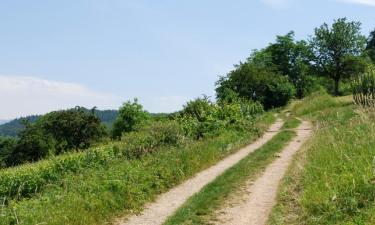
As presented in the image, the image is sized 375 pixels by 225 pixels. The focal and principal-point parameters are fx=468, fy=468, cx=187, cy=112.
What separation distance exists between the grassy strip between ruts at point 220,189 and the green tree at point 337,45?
4479 cm

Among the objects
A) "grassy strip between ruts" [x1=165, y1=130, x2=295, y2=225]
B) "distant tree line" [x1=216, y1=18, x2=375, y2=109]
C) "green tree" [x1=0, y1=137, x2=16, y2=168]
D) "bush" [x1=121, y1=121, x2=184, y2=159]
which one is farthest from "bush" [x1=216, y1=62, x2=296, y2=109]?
"green tree" [x1=0, y1=137, x2=16, y2=168]

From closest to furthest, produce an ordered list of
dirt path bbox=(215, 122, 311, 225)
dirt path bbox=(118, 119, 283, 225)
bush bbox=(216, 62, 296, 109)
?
dirt path bbox=(215, 122, 311, 225), dirt path bbox=(118, 119, 283, 225), bush bbox=(216, 62, 296, 109)

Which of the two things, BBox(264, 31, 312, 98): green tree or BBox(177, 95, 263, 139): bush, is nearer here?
BBox(177, 95, 263, 139): bush

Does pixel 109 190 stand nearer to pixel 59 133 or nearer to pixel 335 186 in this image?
pixel 335 186

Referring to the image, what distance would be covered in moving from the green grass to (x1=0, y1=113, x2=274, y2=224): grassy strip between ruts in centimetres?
372

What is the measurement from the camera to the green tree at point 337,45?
60156 mm

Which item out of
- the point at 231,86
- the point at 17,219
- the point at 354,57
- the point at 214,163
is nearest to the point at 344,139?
the point at 214,163

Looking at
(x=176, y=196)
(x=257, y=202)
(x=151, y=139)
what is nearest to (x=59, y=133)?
(x=151, y=139)

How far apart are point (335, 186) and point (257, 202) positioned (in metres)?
2.68

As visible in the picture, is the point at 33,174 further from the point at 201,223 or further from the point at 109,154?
the point at 201,223

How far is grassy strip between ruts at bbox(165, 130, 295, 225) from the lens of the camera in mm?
A: 10461

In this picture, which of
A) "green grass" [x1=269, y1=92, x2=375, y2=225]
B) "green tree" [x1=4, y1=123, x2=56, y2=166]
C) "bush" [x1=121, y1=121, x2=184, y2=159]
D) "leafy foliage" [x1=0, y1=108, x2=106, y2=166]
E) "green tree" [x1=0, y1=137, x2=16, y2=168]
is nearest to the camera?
"green grass" [x1=269, y1=92, x2=375, y2=225]

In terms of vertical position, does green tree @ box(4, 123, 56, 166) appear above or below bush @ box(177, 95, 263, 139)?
below

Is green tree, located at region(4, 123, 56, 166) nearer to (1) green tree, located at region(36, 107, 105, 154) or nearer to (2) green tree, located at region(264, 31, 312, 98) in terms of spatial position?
(1) green tree, located at region(36, 107, 105, 154)
